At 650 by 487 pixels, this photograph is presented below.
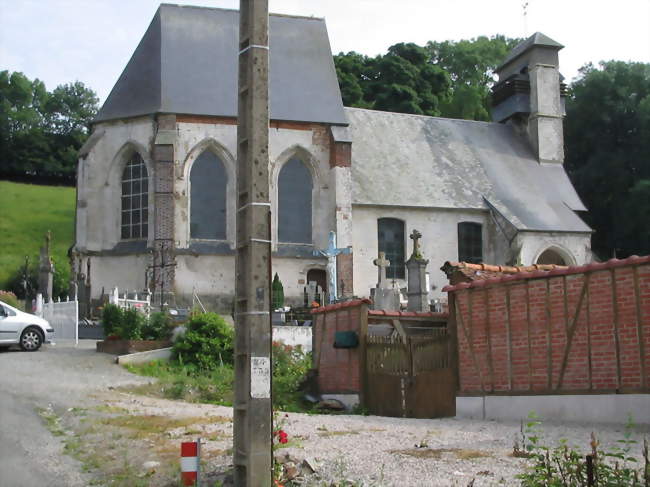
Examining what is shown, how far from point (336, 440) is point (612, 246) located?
34.7 meters

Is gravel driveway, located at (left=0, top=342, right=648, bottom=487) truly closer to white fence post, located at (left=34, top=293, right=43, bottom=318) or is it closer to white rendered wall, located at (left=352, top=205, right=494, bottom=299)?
white fence post, located at (left=34, top=293, right=43, bottom=318)

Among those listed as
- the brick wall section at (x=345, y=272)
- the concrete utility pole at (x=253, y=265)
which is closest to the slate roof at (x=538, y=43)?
the brick wall section at (x=345, y=272)

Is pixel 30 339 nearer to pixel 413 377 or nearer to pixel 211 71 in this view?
pixel 413 377

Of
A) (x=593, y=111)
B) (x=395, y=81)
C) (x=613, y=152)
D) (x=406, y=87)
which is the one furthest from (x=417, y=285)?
(x=395, y=81)

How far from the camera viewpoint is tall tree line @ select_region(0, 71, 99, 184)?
6450 cm

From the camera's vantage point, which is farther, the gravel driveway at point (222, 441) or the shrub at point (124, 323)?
the shrub at point (124, 323)

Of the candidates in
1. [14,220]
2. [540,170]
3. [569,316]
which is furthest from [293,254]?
[14,220]

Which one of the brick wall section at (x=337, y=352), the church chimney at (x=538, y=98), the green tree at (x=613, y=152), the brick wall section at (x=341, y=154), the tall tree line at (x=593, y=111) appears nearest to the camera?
the brick wall section at (x=337, y=352)

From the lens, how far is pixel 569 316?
1205 cm

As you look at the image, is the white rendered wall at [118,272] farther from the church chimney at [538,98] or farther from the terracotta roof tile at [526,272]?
the church chimney at [538,98]

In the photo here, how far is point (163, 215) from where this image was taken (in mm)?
29344

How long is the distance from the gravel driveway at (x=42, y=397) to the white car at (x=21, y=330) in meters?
0.29

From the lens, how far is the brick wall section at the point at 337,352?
15562 millimetres

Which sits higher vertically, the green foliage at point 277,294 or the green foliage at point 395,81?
the green foliage at point 395,81
